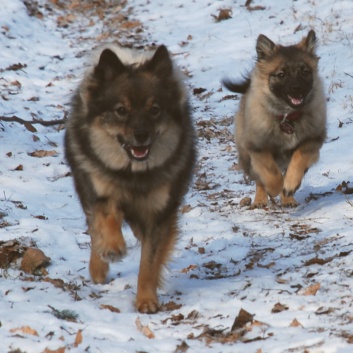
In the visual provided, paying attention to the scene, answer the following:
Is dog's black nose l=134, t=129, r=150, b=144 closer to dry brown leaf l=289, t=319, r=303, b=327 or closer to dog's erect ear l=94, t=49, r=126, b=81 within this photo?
dog's erect ear l=94, t=49, r=126, b=81

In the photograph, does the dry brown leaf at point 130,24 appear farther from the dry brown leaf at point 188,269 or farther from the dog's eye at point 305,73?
the dry brown leaf at point 188,269

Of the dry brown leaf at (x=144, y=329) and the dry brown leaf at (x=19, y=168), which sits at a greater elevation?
the dry brown leaf at (x=144, y=329)

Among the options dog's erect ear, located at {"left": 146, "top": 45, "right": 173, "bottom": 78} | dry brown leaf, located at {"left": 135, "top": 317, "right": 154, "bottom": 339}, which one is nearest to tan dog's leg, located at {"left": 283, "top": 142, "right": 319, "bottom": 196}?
dog's erect ear, located at {"left": 146, "top": 45, "right": 173, "bottom": 78}

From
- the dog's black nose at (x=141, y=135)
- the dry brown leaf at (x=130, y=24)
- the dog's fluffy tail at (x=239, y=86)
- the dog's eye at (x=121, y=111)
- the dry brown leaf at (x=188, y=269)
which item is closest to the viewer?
the dog's black nose at (x=141, y=135)

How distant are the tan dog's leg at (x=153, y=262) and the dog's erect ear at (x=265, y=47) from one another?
3617 mm

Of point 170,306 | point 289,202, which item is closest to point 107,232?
point 170,306

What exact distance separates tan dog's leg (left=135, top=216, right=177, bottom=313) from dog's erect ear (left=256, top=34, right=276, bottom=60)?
362cm

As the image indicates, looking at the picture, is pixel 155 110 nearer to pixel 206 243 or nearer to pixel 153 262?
pixel 153 262

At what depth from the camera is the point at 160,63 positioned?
17.8 feet

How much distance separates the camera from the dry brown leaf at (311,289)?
4.92 metres

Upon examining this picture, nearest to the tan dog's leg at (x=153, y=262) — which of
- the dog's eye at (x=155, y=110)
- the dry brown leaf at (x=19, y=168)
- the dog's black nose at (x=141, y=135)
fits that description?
the dog's black nose at (x=141, y=135)

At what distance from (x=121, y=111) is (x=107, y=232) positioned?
89cm

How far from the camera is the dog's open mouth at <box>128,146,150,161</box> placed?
5191mm

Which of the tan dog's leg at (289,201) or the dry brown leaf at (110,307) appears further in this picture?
the tan dog's leg at (289,201)
